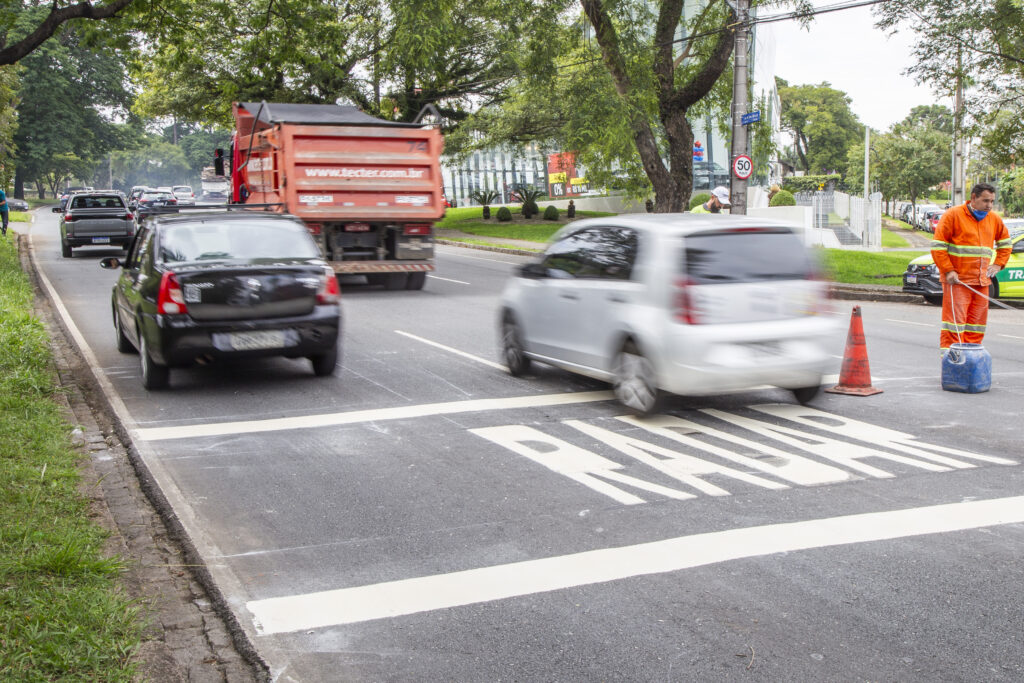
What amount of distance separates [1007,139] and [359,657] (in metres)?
21.7

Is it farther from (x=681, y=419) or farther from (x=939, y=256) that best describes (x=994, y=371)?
(x=681, y=419)

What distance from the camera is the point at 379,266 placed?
18.5m

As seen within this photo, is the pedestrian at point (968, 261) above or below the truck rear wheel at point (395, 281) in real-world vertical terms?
above

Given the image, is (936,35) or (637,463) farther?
(936,35)

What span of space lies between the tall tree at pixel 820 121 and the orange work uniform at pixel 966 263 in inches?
3904

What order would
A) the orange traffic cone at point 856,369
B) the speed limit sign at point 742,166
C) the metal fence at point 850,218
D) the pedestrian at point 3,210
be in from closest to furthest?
1. the orange traffic cone at point 856,369
2. the speed limit sign at point 742,166
3. the pedestrian at point 3,210
4. the metal fence at point 850,218

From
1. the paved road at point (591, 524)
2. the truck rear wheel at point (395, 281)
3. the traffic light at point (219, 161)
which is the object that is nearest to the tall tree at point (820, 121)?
the traffic light at point (219, 161)

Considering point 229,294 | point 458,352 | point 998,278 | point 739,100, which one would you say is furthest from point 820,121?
point 229,294

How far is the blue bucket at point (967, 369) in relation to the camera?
31.2 ft

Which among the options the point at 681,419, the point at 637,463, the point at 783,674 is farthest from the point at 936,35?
the point at 783,674

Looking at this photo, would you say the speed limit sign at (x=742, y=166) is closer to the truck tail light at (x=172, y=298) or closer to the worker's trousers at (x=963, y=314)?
the worker's trousers at (x=963, y=314)

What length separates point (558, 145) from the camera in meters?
44.8

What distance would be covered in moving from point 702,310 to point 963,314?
3.34 metres

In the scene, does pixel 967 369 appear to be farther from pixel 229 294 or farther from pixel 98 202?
pixel 98 202
